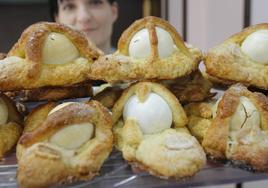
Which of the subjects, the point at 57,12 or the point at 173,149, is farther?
the point at 57,12

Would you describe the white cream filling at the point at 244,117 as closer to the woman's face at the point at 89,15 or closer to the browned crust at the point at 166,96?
the browned crust at the point at 166,96

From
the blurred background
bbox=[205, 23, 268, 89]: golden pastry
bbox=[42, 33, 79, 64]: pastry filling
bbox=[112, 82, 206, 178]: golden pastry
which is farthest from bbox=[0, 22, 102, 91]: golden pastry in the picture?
the blurred background

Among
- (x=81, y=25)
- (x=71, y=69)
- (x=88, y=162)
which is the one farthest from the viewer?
(x=81, y=25)

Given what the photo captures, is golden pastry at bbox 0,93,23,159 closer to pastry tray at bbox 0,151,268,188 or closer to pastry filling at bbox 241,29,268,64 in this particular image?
pastry tray at bbox 0,151,268,188

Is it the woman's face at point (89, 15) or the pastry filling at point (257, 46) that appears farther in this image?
the woman's face at point (89, 15)

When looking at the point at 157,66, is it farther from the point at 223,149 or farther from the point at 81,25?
the point at 81,25

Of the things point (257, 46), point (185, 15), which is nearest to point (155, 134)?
point (257, 46)

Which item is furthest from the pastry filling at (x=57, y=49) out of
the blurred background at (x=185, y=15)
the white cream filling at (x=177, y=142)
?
the blurred background at (x=185, y=15)

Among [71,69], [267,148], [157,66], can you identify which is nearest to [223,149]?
[267,148]
